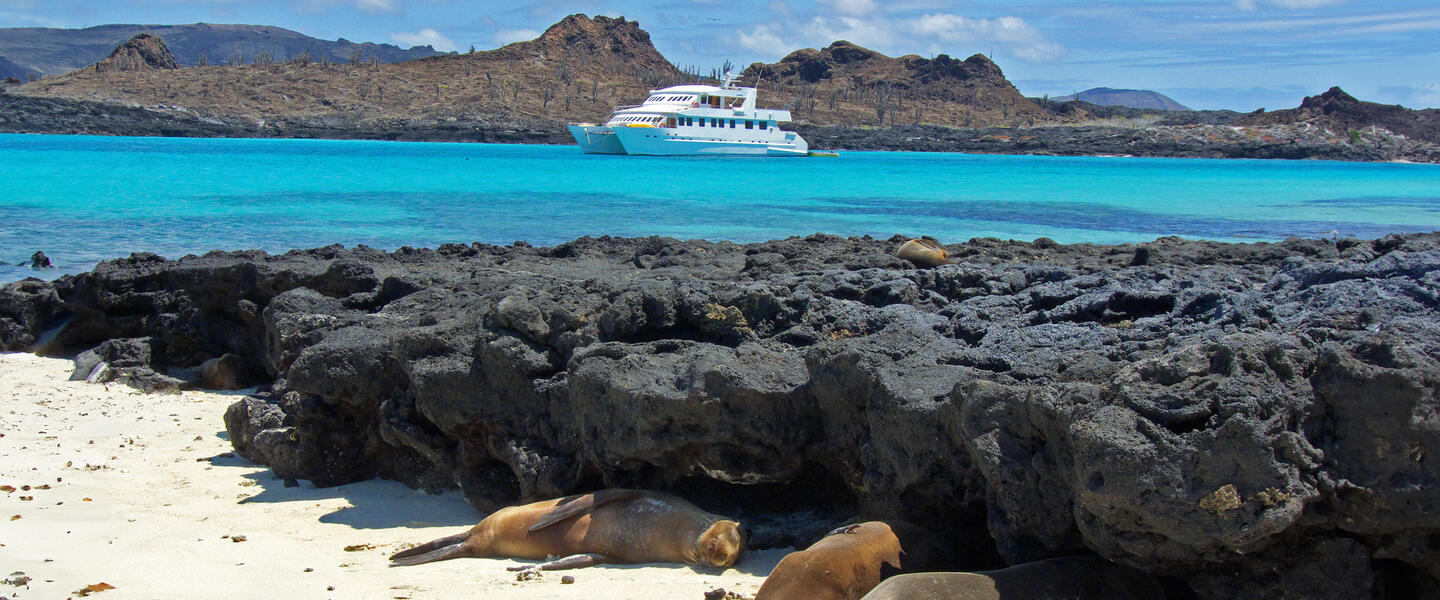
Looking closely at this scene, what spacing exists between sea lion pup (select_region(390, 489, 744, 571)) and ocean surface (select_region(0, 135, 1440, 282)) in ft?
36.3

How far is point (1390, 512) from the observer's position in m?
3.12

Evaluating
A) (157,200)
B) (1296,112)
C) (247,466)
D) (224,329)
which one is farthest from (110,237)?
(1296,112)

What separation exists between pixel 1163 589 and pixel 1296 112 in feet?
381

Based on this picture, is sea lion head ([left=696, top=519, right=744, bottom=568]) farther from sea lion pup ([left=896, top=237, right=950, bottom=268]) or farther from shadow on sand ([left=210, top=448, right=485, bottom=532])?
sea lion pup ([left=896, top=237, right=950, bottom=268])

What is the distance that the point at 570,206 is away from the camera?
25.1 metres

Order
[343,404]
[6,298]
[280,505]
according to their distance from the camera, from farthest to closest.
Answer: [6,298]
[343,404]
[280,505]

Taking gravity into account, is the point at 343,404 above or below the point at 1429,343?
below

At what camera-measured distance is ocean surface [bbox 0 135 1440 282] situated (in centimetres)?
1806

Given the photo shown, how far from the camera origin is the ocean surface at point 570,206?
59.3ft

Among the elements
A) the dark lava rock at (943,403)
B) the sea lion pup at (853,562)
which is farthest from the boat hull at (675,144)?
the sea lion pup at (853,562)

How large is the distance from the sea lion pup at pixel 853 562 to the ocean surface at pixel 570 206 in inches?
498

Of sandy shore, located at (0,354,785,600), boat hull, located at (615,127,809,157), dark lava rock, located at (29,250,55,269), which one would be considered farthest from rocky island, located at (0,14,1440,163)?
sandy shore, located at (0,354,785,600)

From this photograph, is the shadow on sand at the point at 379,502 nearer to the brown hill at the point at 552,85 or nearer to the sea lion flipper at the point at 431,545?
the sea lion flipper at the point at 431,545

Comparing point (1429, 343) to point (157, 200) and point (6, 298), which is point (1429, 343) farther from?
point (157, 200)
